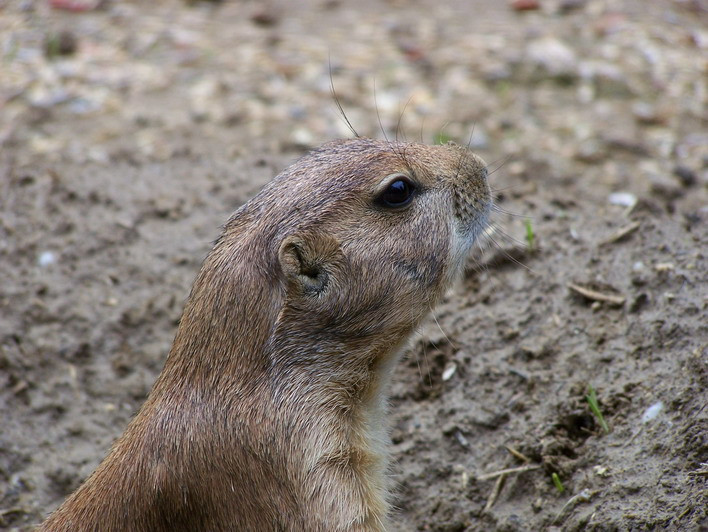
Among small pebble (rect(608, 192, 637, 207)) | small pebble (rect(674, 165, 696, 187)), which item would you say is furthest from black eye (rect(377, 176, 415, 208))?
small pebble (rect(674, 165, 696, 187))

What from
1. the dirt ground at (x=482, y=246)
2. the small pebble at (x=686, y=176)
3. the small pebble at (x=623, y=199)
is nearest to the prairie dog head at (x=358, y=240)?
the dirt ground at (x=482, y=246)

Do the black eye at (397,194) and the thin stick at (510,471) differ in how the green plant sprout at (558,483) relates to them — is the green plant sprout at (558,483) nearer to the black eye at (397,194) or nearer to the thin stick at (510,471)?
the thin stick at (510,471)

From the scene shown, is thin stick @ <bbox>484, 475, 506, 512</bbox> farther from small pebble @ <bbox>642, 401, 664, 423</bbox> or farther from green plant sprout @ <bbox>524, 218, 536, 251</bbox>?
green plant sprout @ <bbox>524, 218, 536, 251</bbox>

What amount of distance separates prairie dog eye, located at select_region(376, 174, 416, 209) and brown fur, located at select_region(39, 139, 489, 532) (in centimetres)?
4

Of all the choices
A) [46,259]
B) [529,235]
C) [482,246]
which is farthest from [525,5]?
[46,259]

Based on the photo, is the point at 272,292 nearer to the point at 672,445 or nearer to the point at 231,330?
the point at 231,330

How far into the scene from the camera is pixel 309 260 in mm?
3723

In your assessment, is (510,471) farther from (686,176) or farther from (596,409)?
(686,176)

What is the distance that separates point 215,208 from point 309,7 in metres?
3.79

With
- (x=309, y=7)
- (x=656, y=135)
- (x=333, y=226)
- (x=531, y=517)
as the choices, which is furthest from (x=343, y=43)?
(x=531, y=517)

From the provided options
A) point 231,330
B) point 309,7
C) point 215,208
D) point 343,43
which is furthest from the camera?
point 309,7

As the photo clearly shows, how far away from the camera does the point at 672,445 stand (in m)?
3.73

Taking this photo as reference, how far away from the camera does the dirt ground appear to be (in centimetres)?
425

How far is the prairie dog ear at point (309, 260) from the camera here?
145 inches
